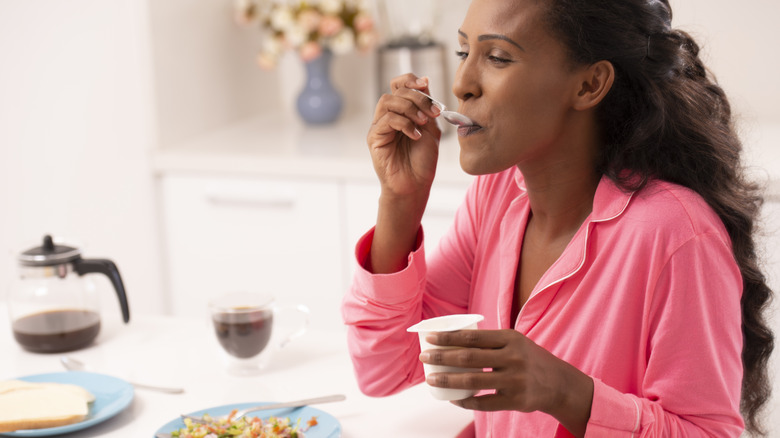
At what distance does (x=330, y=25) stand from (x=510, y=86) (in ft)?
6.00

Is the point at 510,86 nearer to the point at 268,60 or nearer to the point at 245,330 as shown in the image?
the point at 245,330

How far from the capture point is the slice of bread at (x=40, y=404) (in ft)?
3.99

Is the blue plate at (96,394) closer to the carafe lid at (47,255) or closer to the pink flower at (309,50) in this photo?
the carafe lid at (47,255)

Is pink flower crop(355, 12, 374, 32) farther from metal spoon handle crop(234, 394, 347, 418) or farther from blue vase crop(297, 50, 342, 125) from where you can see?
metal spoon handle crop(234, 394, 347, 418)

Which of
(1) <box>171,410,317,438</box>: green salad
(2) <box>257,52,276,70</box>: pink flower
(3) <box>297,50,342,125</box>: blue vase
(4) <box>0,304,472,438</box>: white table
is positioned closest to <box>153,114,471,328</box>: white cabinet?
(3) <box>297,50,342,125</box>: blue vase

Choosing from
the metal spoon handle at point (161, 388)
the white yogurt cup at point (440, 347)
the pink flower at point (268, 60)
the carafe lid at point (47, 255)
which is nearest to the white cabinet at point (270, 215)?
the pink flower at point (268, 60)

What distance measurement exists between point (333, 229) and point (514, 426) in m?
1.45

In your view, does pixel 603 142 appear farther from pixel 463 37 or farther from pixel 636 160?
pixel 463 37

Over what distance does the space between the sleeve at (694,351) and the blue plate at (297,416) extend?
381mm

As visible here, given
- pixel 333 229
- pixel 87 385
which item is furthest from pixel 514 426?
pixel 333 229

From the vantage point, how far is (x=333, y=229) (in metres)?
2.61

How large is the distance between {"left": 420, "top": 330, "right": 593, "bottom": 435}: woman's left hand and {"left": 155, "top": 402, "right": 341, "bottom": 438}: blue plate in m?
0.28

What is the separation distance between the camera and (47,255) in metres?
1.53

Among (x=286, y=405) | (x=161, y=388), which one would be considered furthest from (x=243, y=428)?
(x=161, y=388)
